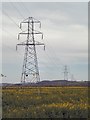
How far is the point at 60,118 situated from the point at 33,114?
4.13 feet

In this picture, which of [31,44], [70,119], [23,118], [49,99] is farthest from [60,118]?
[31,44]

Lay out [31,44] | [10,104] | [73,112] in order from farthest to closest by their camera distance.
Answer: [31,44] < [10,104] < [73,112]

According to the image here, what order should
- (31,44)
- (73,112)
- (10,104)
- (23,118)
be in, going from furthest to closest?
(31,44) → (10,104) → (73,112) → (23,118)

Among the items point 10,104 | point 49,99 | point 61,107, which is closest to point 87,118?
point 61,107

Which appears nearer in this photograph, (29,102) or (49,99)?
(29,102)

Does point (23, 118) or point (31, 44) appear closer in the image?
point (23, 118)

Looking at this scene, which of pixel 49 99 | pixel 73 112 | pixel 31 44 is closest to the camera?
pixel 73 112

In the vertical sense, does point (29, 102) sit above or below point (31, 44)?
below

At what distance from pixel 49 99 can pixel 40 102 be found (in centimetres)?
175

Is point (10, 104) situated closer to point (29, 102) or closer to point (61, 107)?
point (29, 102)

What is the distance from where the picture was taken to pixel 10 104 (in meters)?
27.3

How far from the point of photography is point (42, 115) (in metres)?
20.5

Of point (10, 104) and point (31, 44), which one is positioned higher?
point (31, 44)

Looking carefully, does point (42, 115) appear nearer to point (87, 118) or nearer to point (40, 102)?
point (87, 118)
